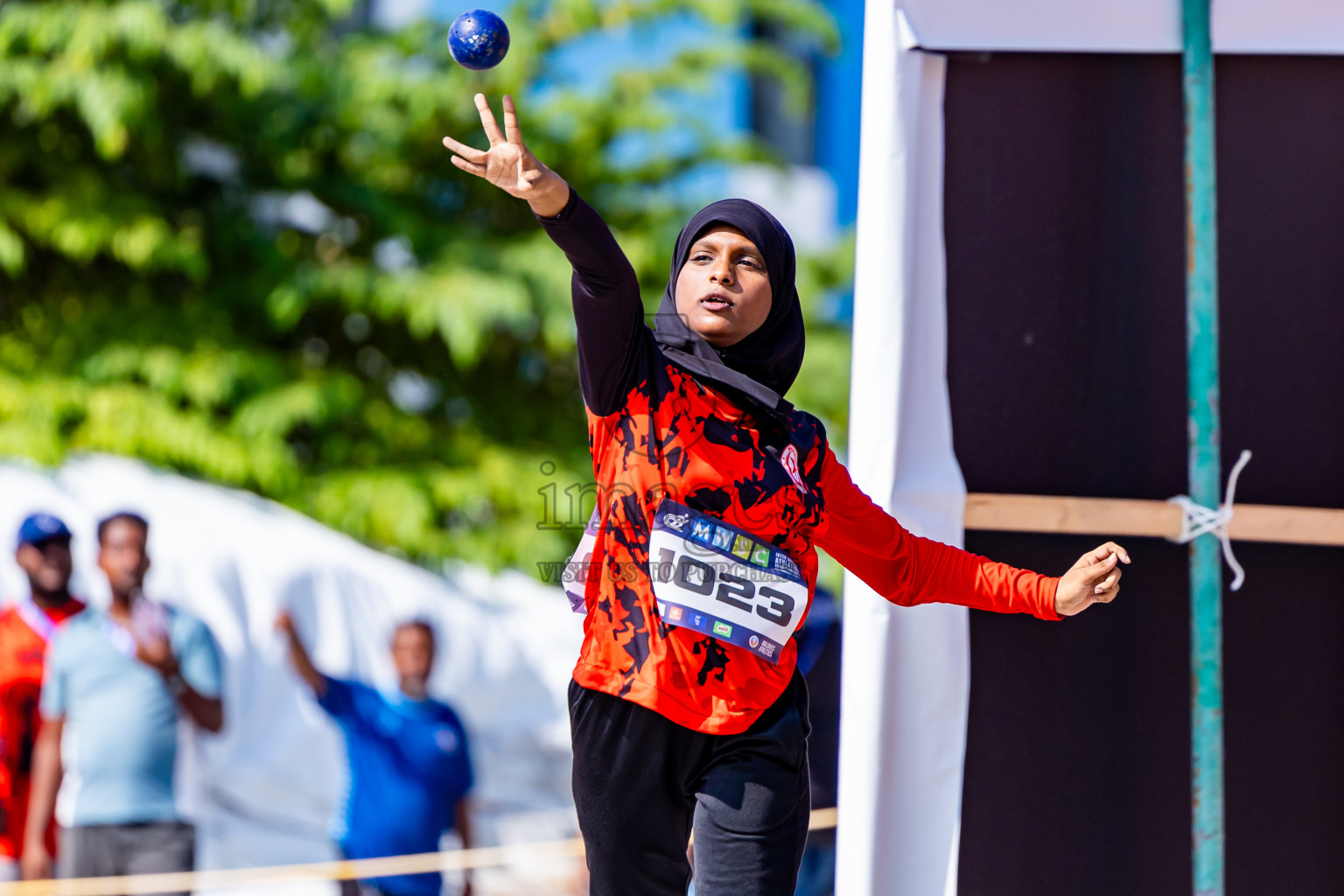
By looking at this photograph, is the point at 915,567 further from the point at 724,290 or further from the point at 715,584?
the point at 724,290

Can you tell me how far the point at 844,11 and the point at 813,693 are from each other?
1007 centimetres

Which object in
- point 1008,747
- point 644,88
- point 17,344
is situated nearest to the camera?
point 1008,747

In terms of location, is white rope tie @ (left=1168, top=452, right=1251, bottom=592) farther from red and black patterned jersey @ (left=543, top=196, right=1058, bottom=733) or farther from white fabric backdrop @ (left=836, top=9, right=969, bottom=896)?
red and black patterned jersey @ (left=543, top=196, right=1058, bottom=733)

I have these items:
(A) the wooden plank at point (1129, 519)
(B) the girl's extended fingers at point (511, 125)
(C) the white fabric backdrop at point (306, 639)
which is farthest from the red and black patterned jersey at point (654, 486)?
(C) the white fabric backdrop at point (306, 639)

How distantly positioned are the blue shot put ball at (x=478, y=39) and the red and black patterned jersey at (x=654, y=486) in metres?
0.33

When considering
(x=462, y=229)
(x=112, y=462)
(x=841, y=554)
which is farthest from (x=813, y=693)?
(x=462, y=229)

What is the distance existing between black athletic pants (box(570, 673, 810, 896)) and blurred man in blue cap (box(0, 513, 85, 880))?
3412 mm

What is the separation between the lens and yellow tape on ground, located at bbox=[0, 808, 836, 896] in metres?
4.57

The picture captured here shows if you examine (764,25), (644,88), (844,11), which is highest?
(844,11)

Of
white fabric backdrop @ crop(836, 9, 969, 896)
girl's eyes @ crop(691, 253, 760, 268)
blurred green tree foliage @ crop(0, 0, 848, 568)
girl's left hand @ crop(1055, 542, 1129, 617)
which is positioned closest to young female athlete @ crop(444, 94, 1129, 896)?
girl's eyes @ crop(691, 253, 760, 268)

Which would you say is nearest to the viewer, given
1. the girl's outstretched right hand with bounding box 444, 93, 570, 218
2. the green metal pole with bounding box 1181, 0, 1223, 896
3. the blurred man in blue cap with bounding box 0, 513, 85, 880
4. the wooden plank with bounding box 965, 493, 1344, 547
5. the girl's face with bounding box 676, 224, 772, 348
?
the girl's outstretched right hand with bounding box 444, 93, 570, 218

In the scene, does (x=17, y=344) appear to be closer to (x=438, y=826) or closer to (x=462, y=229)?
(x=462, y=229)

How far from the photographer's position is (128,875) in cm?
459

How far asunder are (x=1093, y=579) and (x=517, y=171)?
1.16 m
